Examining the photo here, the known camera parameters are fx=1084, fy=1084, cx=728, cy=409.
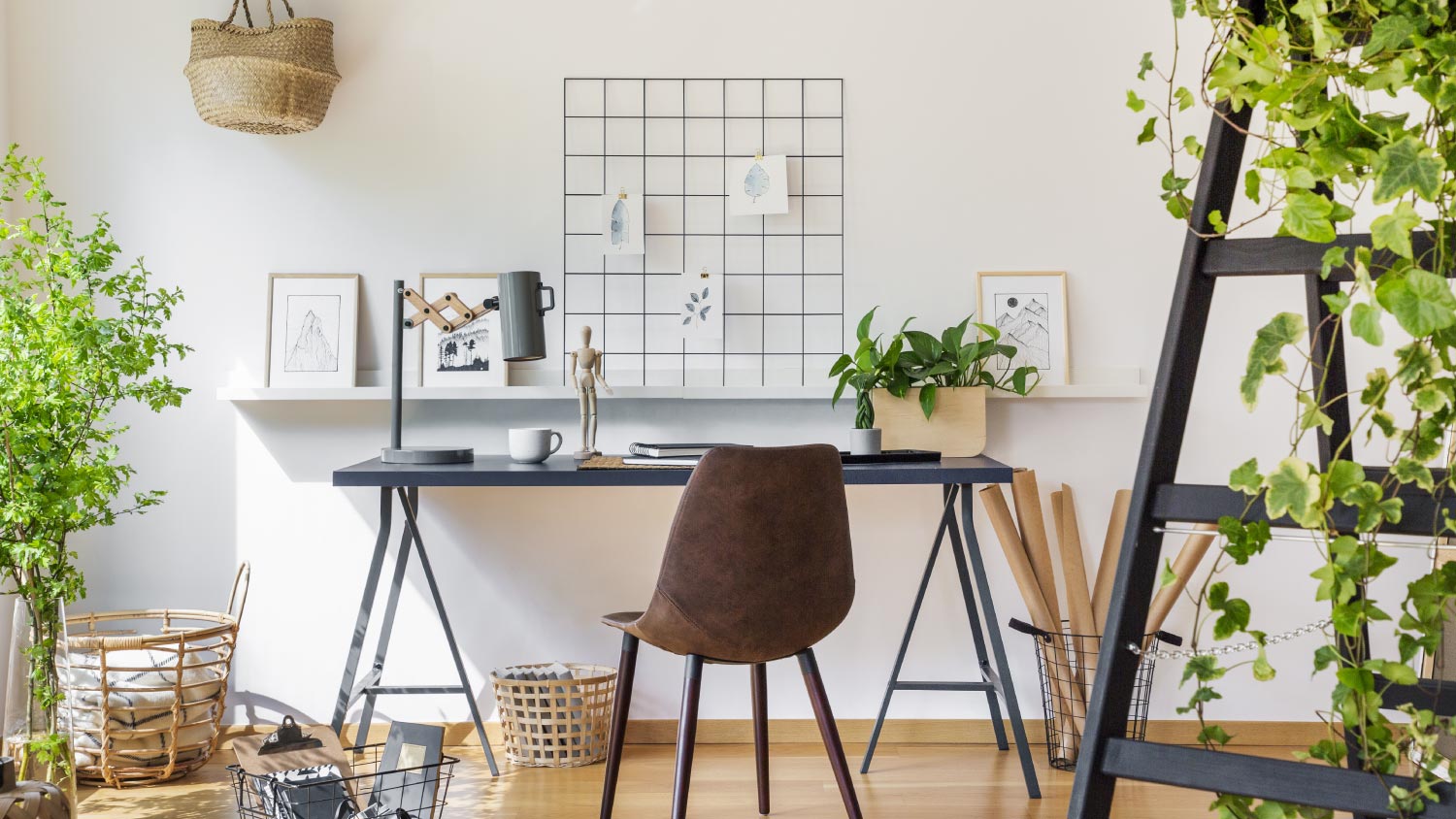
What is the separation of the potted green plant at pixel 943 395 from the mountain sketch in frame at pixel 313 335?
1.56 metres

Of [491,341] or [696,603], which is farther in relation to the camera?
[491,341]

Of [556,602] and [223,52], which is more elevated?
[223,52]

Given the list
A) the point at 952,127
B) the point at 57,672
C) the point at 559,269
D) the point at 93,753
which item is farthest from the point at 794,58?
the point at 93,753

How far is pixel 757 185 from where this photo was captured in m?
3.12

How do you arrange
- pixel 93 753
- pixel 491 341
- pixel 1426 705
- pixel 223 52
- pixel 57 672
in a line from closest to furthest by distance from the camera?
1. pixel 1426 705
2. pixel 57 672
3. pixel 93 753
4. pixel 223 52
5. pixel 491 341

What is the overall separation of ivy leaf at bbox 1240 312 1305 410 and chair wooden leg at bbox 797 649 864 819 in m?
1.51

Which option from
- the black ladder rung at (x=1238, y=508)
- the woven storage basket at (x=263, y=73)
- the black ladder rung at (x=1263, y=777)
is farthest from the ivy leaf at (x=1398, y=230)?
the woven storage basket at (x=263, y=73)

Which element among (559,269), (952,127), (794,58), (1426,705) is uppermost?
(794,58)

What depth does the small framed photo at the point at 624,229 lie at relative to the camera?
3.12 meters

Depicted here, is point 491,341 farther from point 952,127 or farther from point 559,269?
point 952,127

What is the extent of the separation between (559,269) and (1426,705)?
7.91 feet

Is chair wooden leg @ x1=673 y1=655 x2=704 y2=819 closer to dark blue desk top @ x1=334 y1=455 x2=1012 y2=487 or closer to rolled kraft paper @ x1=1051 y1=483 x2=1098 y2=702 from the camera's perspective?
dark blue desk top @ x1=334 y1=455 x2=1012 y2=487

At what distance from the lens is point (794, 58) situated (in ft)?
10.3

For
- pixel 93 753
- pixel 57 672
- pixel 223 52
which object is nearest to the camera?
pixel 57 672
